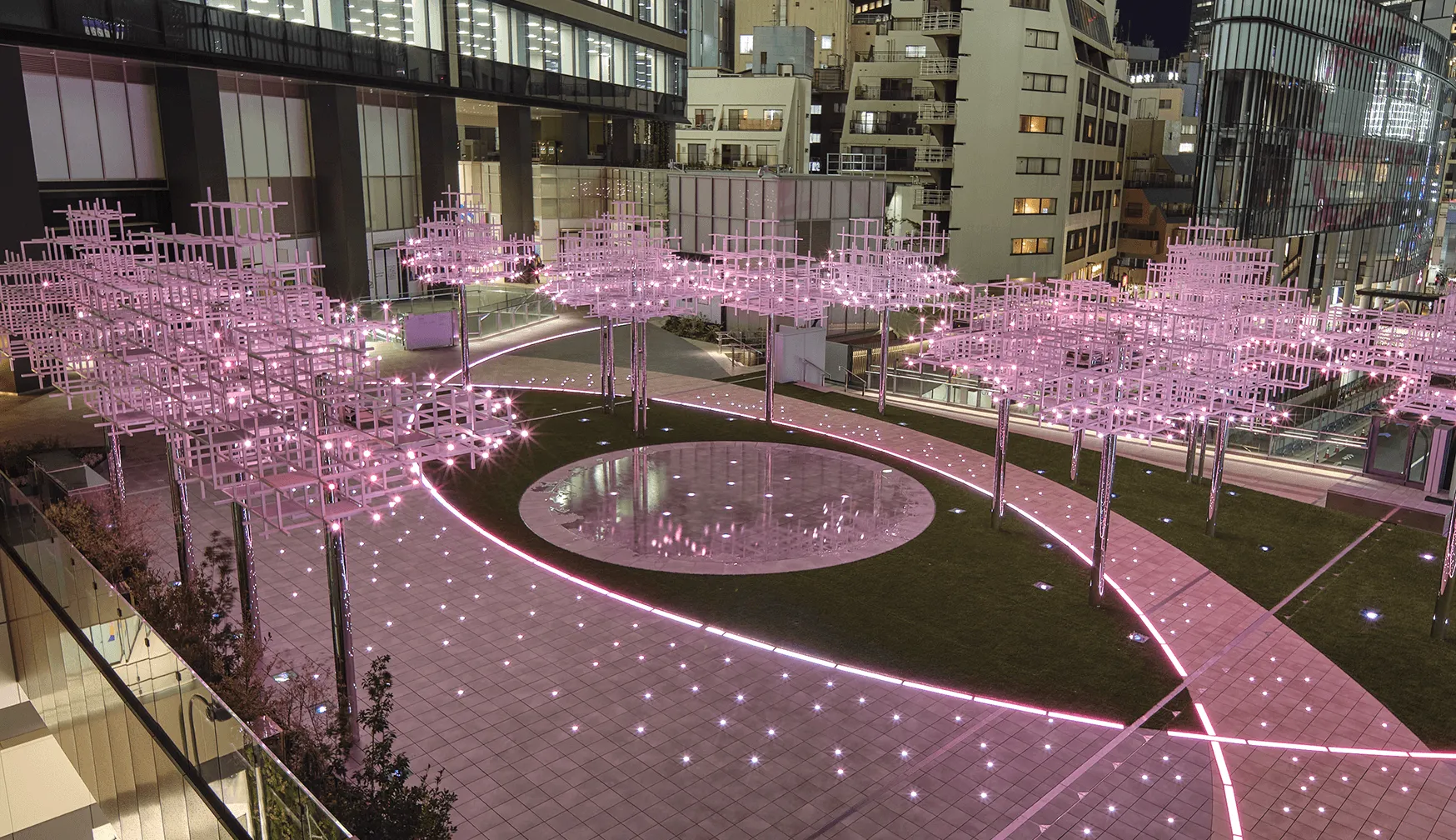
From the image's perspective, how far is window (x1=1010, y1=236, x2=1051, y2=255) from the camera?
57.3 m

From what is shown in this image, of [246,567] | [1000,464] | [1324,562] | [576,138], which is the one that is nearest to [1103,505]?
[1000,464]

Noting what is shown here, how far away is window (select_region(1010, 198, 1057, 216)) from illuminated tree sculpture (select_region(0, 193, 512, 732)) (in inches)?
1898

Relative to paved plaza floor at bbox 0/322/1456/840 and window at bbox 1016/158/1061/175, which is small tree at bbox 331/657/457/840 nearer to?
paved plaza floor at bbox 0/322/1456/840

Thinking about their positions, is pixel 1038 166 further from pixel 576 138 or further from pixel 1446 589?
pixel 1446 589

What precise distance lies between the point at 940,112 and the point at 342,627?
5125cm

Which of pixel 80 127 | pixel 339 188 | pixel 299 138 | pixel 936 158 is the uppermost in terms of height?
pixel 936 158

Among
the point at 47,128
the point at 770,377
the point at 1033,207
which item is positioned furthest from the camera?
the point at 1033,207

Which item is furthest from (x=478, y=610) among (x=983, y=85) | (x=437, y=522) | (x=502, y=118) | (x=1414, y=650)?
(x=983, y=85)

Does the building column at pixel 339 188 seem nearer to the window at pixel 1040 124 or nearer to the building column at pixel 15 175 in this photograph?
the building column at pixel 15 175

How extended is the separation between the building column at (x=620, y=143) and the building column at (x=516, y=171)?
6.97 metres

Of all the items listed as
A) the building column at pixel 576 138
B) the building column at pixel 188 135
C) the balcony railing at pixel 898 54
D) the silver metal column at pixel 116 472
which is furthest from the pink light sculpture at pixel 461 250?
the balcony railing at pixel 898 54

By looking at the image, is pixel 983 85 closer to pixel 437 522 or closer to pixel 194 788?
pixel 437 522

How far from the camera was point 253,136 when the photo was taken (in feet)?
116

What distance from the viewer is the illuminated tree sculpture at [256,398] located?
9.50 m
